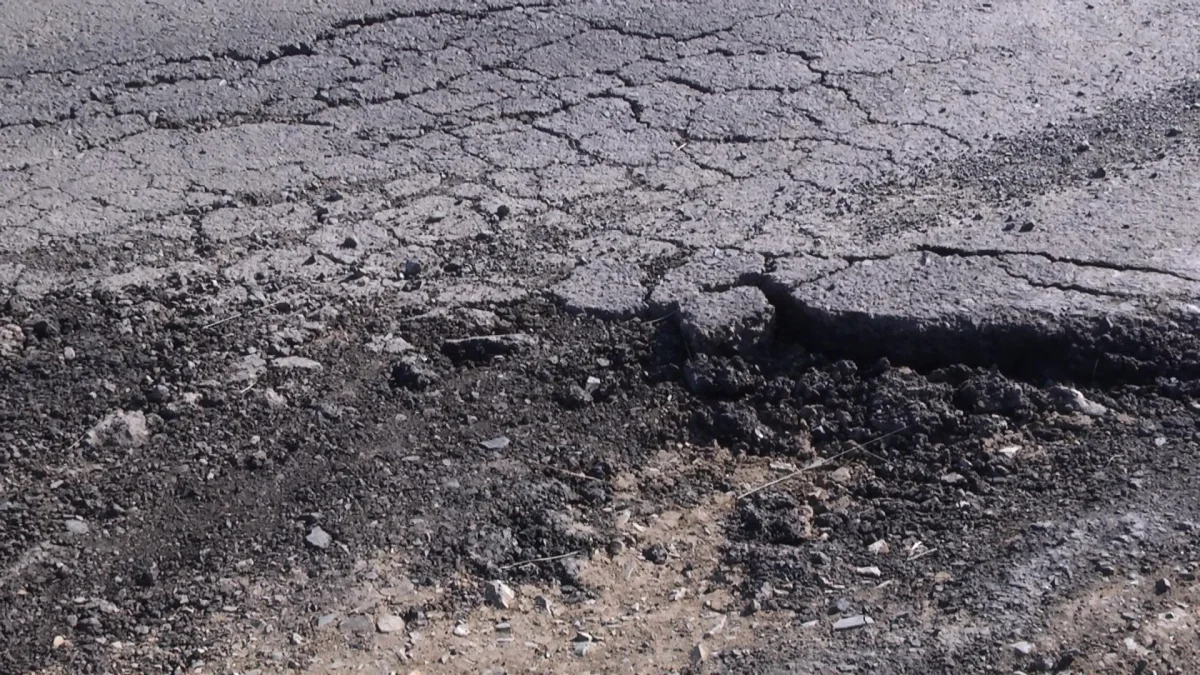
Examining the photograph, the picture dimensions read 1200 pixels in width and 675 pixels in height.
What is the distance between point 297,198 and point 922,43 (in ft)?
9.10

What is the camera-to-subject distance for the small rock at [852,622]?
2670 mm

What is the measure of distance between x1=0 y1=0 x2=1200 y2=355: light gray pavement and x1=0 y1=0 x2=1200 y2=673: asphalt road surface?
2cm

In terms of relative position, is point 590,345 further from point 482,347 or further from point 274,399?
point 274,399

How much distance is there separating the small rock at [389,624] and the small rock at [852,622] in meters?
0.92

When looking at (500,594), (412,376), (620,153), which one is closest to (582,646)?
(500,594)

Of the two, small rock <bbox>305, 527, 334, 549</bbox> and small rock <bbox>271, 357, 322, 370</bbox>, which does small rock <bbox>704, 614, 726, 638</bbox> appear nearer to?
small rock <bbox>305, 527, 334, 549</bbox>

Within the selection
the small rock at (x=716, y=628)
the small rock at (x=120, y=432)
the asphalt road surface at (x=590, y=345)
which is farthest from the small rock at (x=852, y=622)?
the small rock at (x=120, y=432)

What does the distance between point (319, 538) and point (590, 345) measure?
102cm

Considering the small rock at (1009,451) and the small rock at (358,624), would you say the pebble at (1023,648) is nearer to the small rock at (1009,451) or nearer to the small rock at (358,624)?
the small rock at (1009,451)

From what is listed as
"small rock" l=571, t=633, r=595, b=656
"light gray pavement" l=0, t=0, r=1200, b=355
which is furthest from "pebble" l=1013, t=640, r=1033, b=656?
"light gray pavement" l=0, t=0, r=1200, b=355

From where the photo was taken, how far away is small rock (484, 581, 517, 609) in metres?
A: 2.76

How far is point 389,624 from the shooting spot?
2.69 m

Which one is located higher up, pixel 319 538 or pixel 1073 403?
pixel 1073 403

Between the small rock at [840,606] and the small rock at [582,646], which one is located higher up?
the small rock at [840,606]
